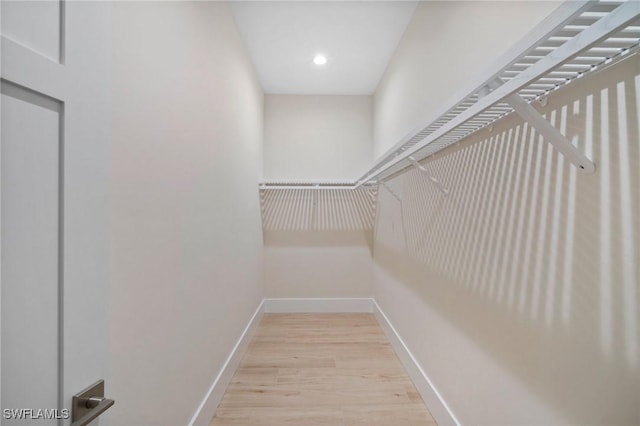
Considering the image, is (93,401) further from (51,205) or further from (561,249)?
(561,249)

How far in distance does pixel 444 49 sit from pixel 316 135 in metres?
1.89

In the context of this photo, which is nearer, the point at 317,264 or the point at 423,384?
the point at 423,384

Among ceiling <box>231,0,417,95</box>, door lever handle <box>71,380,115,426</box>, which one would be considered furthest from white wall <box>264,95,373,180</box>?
door lever handle <box>71,380,115,426</box>

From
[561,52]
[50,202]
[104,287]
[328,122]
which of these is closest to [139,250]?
[104,287]

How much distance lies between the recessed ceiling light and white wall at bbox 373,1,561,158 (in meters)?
0.60

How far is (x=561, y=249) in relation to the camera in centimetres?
77

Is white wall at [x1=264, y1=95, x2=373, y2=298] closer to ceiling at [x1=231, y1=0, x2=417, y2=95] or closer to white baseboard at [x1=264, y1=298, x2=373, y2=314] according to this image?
white baseboard at [x1=264, y1=298, x2=373, y2=314]

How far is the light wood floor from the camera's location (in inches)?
61.8

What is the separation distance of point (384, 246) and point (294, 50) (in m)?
1.92

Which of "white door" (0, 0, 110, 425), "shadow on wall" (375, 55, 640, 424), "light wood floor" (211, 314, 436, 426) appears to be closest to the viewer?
"white door" (0, 0, 110, 425)

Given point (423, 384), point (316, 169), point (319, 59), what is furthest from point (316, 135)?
point (423, 384)

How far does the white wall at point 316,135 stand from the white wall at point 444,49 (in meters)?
0.65

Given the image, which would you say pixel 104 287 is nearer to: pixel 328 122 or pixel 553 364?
pixel 553 364

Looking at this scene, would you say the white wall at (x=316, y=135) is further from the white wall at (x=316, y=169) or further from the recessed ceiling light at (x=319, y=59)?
the recessed ceiling light at (x=319, y=59)
